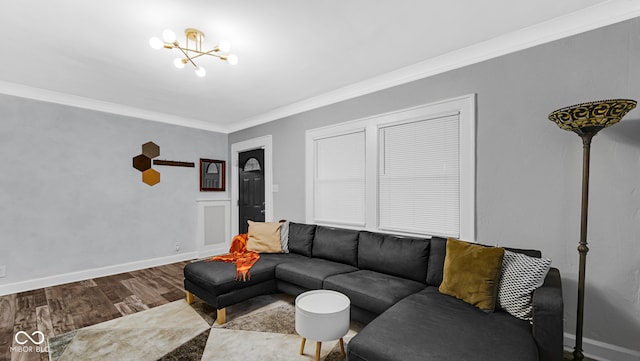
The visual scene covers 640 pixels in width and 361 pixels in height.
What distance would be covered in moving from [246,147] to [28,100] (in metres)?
2.89

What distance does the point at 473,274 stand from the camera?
6.68 feet

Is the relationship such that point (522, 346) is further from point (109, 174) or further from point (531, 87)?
point (109, 174)

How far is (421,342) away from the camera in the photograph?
152 centimetres

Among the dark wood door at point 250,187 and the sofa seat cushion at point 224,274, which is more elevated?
the dark wood door at point 250,187

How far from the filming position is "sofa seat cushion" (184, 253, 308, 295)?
2.68m

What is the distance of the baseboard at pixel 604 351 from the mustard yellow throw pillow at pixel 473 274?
2.88ft

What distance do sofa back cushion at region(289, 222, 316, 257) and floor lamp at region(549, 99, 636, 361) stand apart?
2502 millimetres

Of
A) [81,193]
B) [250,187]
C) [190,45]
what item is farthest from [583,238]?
[81,193]

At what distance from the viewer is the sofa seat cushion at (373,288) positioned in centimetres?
223

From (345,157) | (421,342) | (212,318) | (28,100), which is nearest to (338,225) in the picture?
(345,157)

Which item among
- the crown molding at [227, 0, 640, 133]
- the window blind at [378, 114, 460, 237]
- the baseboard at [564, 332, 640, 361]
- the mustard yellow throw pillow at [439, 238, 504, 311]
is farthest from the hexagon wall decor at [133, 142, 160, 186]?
the baseboard at [564, 332, 640, 361]

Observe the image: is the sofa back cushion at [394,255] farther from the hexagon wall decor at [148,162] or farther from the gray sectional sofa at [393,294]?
the hexagon wall decor at [148,162]

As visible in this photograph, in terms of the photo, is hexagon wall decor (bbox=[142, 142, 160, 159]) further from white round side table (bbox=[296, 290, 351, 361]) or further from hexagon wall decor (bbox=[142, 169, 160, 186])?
white round side table (bbox=[296, 290, 351, 361])

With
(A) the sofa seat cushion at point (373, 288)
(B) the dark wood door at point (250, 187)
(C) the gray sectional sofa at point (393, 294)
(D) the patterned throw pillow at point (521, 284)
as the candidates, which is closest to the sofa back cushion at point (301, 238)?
(C) the gray sectional sofa at point (393, 294)
